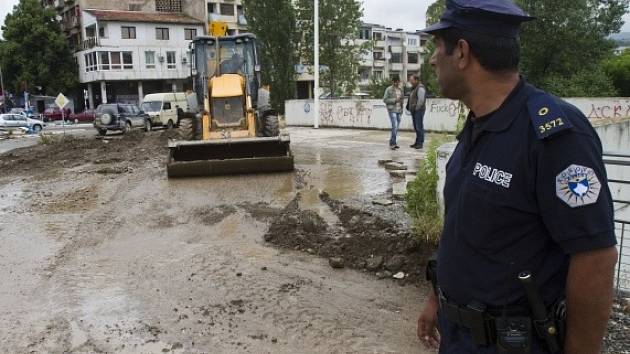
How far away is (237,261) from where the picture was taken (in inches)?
223

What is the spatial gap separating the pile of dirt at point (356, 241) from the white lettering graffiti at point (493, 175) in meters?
3.23

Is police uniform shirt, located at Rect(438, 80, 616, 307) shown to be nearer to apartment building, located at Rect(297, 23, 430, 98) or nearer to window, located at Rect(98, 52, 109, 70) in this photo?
window, located at Rect(98, 52, 109, 70)

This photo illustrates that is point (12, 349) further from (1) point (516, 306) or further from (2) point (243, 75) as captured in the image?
(2) point (243, 75)

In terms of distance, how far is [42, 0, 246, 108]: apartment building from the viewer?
172ft

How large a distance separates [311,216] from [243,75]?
6727 millimetres

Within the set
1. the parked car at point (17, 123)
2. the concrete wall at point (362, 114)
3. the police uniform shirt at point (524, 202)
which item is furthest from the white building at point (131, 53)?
the police uniform shirt at point (524, 202)

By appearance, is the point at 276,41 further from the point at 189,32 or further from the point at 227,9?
the point at 227,9

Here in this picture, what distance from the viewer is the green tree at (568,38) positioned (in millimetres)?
20984

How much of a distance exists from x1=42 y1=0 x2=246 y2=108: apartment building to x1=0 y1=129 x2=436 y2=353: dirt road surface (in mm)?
44389

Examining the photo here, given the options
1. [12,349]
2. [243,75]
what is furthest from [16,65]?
[12,349]

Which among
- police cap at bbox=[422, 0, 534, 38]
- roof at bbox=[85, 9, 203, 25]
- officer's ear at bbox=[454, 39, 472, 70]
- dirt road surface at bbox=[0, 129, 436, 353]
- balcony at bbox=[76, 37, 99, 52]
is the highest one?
roof at bbox=[85, 9, 203, 25]

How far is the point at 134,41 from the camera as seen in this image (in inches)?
2100

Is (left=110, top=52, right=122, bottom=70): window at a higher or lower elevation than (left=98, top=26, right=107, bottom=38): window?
lower

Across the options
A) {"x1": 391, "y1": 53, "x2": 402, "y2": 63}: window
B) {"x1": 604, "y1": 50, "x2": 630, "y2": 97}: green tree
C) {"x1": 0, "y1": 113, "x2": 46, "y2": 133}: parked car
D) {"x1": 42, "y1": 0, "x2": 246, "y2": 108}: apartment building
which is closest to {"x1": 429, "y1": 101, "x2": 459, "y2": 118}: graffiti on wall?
{"x1": 604, "y1": 50, "x2": 630, "y2": 97}: green tree
